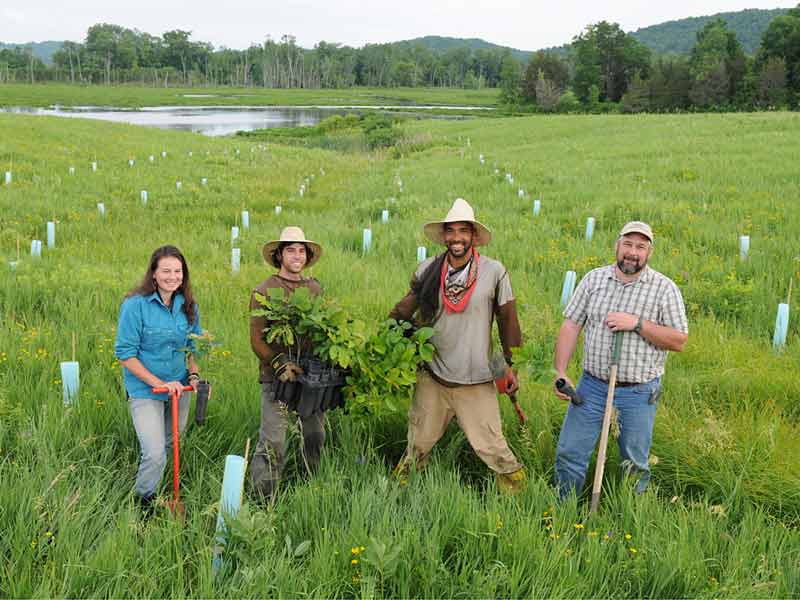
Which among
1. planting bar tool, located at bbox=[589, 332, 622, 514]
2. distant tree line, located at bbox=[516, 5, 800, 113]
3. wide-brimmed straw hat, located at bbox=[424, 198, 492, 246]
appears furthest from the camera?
distant tree line, located at bbox=[516, 5, 800, 113]

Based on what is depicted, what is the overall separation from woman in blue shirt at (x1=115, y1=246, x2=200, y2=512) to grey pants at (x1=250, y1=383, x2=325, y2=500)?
0.48 metres

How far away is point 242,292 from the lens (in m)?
7.38

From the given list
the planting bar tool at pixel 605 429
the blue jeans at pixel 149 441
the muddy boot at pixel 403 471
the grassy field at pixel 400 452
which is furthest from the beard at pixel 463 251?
the blue jeans at pixel 149 441

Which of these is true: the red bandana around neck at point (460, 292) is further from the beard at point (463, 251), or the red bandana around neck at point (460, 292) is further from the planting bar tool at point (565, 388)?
the planting bar tool at point (565, 388)

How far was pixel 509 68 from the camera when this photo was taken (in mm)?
106750

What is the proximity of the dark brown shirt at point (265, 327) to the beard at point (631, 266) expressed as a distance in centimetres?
186

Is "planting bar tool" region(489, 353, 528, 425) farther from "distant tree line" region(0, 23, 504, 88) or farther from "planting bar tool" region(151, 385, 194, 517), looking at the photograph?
"distant tree line" region(0, 23, 504, 88)

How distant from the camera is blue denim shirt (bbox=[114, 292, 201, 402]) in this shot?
3.74 metres

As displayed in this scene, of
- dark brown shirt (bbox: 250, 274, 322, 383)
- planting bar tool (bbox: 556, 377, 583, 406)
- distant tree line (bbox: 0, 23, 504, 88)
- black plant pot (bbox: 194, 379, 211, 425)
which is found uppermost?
distant tree line (bbox: 0, 23, 504, 88)

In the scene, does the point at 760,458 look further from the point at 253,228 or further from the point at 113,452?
the point at 253,228

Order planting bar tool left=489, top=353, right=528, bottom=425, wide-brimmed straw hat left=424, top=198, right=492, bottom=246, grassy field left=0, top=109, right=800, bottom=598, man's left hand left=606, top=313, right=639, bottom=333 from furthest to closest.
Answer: planting bar tool left=489, top=353, right=528, bottom=425 < wide-brimmed straw hat left=424, top=198, right=492, bottom=246 < man's left hand left=606, top=313, right=639, bottom=333 < grassy field left=0, top=109, right=800, bottom=598

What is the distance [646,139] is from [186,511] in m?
23.6

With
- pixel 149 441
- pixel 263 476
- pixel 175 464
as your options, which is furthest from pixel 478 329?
pixel 149 441

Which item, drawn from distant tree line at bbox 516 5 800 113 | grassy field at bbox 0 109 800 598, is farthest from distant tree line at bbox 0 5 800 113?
grassy field at bbox 0 109 800 598
